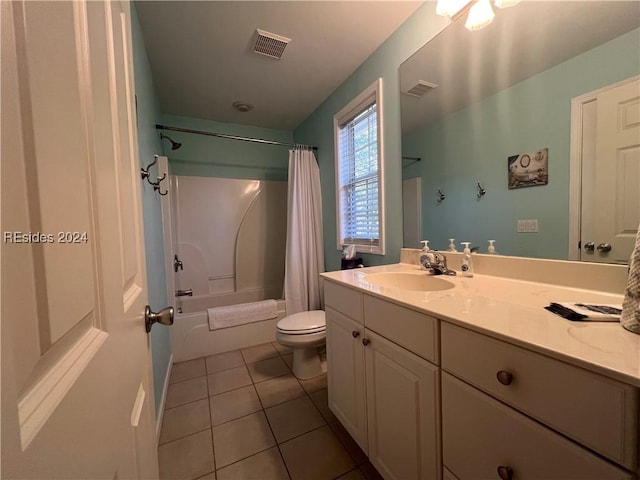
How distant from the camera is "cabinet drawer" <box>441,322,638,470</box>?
439 mm

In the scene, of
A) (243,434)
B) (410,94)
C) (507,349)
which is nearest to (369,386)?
(507,349)

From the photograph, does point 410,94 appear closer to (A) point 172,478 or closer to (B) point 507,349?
(B) point 507,349

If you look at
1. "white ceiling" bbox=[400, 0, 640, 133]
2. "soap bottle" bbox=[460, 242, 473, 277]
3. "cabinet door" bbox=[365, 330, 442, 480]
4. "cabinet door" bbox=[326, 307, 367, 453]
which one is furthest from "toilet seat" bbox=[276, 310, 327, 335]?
"white ceiling" bbox=[400, 0, 640, 133]

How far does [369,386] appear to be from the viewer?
1082mm

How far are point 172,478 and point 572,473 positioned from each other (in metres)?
1.49

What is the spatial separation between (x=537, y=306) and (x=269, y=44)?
2002 mm

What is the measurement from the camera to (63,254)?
28 cm

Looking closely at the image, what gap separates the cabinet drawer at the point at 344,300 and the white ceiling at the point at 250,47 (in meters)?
1.54

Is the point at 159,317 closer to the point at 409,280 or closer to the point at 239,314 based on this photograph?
the point at 409,280

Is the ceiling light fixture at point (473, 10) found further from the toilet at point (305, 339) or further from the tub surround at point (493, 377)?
the toilet at point (305, 339)

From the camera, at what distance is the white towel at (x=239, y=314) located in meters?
2.27

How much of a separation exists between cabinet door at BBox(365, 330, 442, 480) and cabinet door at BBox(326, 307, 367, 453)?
57 millimetres

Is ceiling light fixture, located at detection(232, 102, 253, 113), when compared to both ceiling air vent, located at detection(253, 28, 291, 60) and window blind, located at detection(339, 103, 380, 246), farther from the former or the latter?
window blind, located at detection(339, 103, 380, 246)

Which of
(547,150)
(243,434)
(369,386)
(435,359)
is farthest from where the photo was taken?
(243,434)
